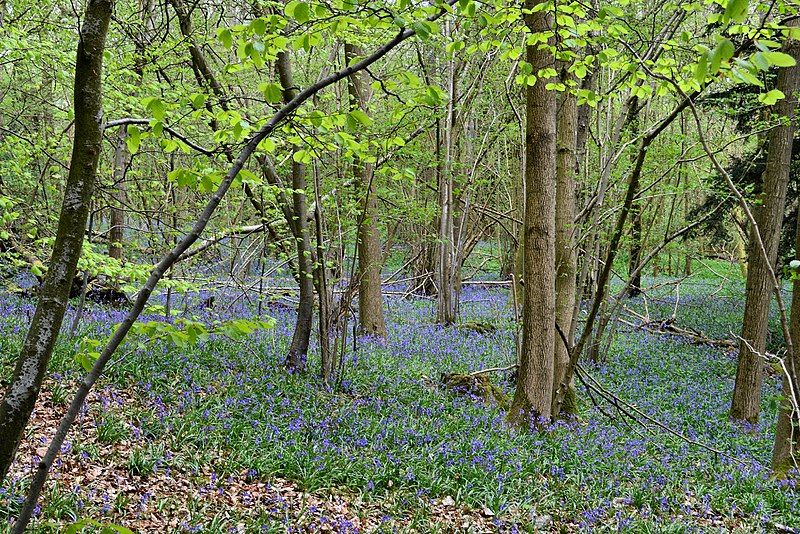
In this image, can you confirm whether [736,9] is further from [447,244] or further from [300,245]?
[447,244]

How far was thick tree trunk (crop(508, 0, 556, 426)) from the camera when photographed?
20.3ft

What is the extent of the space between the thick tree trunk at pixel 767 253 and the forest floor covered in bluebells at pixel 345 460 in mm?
833

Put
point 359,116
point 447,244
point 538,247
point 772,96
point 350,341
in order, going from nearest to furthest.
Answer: point 359,116 → point 772,96 → point 538,247 → point 350,341 → point 447,244

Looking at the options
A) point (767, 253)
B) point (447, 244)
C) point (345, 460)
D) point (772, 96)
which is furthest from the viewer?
point (447, 244)

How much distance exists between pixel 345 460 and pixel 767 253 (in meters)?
7.89

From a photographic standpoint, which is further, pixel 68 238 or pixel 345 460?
pixel 345 460

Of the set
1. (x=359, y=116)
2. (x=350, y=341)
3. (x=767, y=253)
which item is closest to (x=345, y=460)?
(x=359, y=116)

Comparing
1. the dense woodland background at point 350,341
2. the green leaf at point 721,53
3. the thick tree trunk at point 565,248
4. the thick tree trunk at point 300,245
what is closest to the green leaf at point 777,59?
the dense woodland background at point 350,341

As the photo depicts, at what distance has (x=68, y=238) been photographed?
61.6 inches

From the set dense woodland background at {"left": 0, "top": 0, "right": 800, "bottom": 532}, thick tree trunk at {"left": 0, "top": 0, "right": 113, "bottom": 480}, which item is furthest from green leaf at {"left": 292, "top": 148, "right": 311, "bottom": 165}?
thick tree trunk at {"left": 0, "top": 0, "right": 113, "bottom": 480}

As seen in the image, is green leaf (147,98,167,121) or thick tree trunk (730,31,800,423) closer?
green leaf (147,98,167,121)

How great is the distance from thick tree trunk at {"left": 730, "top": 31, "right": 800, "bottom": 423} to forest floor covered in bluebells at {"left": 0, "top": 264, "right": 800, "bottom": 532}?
0.83 meters

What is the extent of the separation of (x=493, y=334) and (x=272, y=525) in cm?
1003

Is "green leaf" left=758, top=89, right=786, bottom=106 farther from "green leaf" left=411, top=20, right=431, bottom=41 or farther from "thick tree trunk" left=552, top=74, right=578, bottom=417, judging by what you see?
"thick tree trunk" left=552, top=74, right=578, bottom=417
